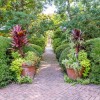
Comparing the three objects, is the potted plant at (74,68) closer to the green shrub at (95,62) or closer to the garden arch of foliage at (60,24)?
the garden arch of foliage at (60,24)

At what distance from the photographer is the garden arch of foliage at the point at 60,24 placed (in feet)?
22.5

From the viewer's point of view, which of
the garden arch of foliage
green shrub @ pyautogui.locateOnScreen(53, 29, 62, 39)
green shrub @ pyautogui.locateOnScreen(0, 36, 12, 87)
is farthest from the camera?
green shrub @ pyautogui.locateOnScreen(53, 29, 62, 39)

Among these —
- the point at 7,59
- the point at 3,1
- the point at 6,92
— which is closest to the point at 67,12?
the point at 3,1

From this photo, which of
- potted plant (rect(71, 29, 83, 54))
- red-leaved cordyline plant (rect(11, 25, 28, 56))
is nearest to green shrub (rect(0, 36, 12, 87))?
red-leaved cordyline plant (rect(11, 25, 28, 56))

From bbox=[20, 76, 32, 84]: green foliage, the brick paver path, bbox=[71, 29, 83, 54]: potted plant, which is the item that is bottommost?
the brick paver path

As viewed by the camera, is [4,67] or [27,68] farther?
[27,68]

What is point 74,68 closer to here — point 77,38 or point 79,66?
point 79,66

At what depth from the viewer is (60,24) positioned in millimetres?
12242

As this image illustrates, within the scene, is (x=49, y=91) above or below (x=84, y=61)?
below

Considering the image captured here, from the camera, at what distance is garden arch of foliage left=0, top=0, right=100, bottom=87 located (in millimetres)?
6857

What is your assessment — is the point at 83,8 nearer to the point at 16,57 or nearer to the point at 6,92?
the point at 16,57

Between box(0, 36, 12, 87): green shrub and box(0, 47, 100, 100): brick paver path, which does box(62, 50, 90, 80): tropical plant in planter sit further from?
box(0, 36, 12, 87): green shrub

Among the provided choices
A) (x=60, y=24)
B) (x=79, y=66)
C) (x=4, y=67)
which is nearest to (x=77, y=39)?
Result: (x=79, y=66)

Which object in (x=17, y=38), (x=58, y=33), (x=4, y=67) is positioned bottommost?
(x=4, y=67)
